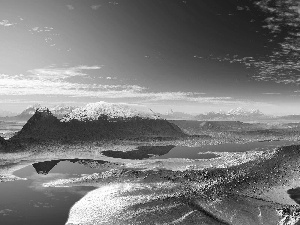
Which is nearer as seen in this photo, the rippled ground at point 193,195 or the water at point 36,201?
the rippled ground at point 193,195

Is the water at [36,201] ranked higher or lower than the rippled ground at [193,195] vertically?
lower

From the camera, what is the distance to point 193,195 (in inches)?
4491

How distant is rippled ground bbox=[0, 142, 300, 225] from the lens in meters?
95.5

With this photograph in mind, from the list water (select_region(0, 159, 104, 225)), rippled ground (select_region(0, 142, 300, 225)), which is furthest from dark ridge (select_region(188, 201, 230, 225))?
water (select_region(0, 159, 104, 225))

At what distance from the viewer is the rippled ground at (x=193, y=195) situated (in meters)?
95.5

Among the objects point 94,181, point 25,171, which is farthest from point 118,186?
point 25,171

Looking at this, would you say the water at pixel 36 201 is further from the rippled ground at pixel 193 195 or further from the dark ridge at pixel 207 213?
the dark ridge at pixel 207 213

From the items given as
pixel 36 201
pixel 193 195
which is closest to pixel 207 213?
pixel 193 195

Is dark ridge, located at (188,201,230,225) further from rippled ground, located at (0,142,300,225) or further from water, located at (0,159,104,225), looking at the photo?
water, located at (0,159,104,225)

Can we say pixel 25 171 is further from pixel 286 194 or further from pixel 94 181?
pixel 286 194

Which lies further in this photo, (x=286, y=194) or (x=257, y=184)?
(x=257, y=184)

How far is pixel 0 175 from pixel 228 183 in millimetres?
122865

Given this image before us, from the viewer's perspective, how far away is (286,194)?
4926 inches

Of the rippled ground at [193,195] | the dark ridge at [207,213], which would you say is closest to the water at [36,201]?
the rippled ground at [193,195]
